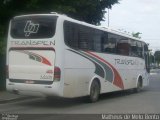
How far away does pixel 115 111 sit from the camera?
1631 centimetres

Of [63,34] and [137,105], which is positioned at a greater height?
[63,34]

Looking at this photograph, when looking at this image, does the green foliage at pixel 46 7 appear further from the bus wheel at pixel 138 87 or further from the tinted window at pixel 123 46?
the bus wheel at pixel 138 87

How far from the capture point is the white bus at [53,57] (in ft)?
55.3

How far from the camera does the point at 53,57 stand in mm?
16844

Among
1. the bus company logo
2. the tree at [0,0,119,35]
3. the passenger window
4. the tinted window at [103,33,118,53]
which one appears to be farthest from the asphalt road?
the tree at [0,0,119,35]

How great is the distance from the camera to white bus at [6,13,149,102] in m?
16.8

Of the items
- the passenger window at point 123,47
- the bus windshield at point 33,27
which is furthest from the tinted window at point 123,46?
the bus windshield at point 33,27

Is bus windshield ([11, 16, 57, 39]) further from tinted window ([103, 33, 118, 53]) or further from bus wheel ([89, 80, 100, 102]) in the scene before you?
tinted window ([103, 33, 118, 53])

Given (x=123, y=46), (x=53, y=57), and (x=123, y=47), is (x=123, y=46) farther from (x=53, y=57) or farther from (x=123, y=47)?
(x=53, y=57)

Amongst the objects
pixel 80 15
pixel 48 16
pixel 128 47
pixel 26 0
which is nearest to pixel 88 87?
pixel 48 16

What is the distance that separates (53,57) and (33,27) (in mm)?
1491

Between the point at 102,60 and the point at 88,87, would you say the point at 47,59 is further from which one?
the point at 102,60

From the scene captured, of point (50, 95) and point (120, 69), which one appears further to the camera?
point (120, 69)

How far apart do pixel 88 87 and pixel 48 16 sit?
3528 millimetres
